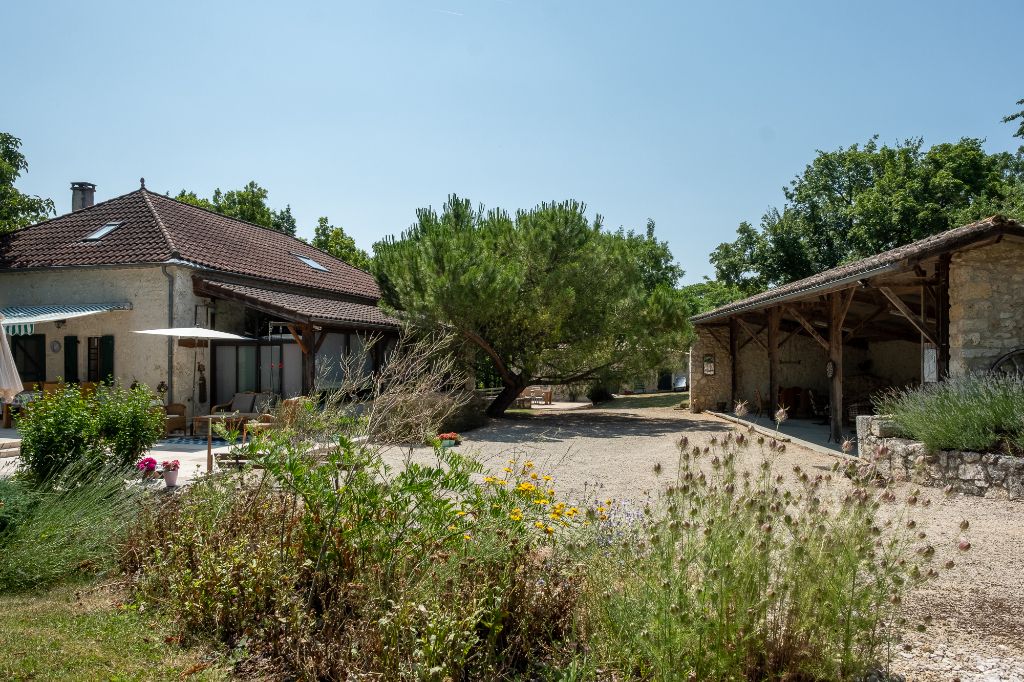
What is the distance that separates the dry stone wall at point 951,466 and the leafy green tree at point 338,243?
27314 millimetres

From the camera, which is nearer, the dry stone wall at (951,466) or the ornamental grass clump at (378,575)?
the ornamental grass clump at (378,575)

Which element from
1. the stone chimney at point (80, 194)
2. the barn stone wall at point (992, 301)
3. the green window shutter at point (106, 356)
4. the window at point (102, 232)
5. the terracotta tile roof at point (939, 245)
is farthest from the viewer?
the stone chimney at point (80, 194)

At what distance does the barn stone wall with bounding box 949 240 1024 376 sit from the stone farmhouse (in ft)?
34.4

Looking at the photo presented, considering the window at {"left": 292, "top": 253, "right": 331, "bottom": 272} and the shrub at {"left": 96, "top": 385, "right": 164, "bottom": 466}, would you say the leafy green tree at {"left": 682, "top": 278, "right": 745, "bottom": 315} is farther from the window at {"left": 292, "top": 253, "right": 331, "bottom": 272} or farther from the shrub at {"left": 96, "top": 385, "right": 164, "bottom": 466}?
the shrub at {"left": 96, "top": 385, "right": 164, "bottom": 466}

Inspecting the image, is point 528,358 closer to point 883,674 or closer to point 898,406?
point 898,406

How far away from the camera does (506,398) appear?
686 inches

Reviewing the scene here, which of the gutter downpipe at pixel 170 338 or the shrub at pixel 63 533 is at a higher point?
the gutter downpipe at pixel 170 338

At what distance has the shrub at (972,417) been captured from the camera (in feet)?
24.3

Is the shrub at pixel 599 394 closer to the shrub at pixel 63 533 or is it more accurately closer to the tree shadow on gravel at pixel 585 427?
the tree shadow on gravel at pixel 585 427

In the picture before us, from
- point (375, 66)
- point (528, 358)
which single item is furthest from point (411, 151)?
point (528, 358)

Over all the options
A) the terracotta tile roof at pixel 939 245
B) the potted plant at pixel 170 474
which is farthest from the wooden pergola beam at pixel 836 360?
the potted plant at pixel 170 474

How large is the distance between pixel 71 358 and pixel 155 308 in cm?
238

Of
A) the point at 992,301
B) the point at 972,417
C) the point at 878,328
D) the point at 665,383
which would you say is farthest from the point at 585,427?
the point at 665,383

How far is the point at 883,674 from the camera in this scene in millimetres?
3195
